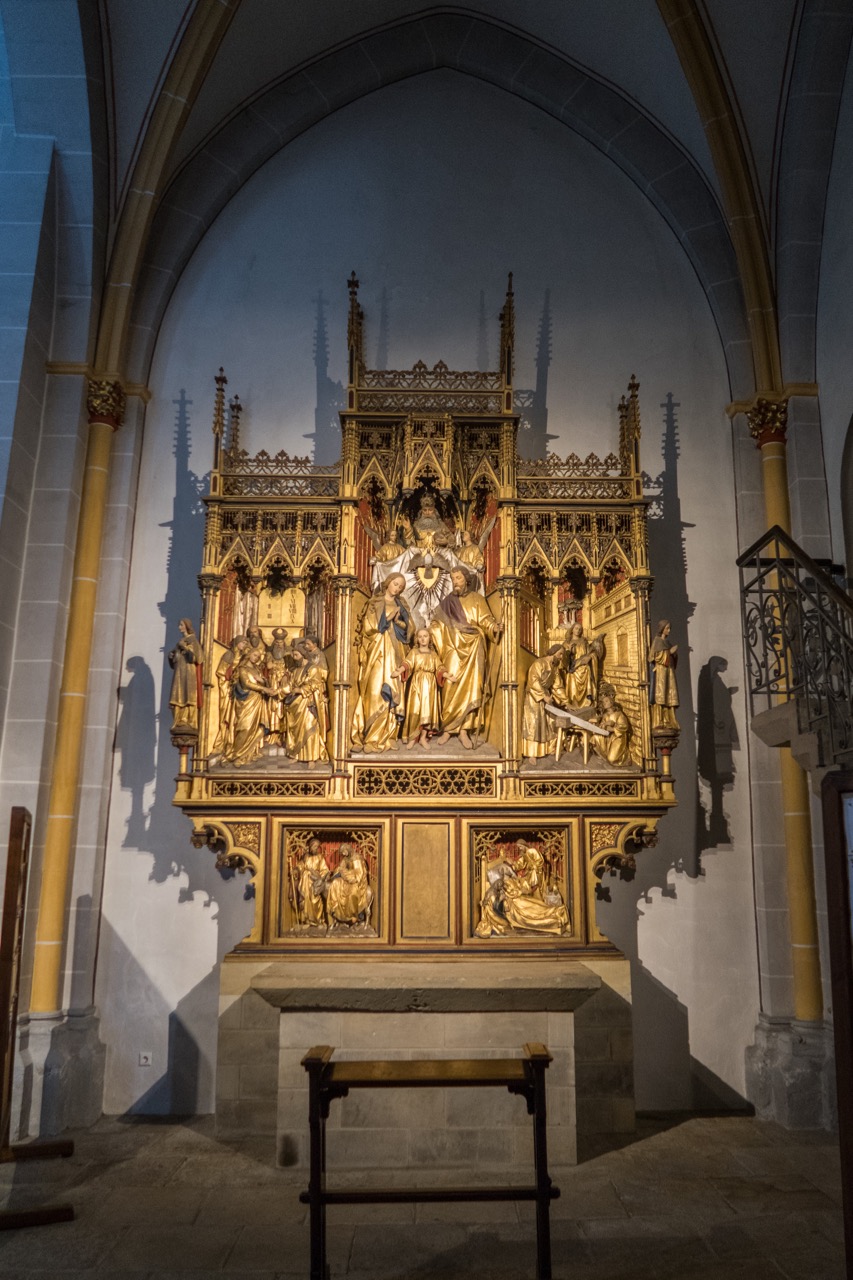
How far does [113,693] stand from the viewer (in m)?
8.96

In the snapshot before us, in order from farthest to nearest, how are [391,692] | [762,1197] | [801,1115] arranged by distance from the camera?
[391,692] → [801,1115] → [762,1197]

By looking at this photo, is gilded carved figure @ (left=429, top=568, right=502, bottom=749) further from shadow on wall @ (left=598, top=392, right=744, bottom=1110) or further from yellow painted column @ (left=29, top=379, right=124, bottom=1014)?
yellow painted column @ (left=29, top=379, right=124, bottom=1014)

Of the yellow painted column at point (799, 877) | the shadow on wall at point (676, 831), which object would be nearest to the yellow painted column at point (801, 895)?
the yellow painted column at point (799, 877)

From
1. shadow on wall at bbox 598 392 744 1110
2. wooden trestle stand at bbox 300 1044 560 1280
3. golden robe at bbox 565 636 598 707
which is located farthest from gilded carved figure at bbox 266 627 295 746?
wooden trestle stand at bbox 300 1044 560 1280

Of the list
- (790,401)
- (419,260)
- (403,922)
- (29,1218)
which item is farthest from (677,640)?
(29,1218)

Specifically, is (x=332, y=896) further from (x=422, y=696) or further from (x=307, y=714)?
(x=422, y=696)

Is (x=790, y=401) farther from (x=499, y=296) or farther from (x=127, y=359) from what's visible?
(x=127, y=359)

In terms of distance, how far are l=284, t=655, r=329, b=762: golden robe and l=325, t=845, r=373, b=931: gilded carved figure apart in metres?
0.93

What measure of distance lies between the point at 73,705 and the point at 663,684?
5.00 metres

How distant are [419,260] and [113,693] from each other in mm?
5384

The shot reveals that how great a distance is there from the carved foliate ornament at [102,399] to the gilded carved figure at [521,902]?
5384 mm

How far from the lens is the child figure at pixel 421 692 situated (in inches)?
333

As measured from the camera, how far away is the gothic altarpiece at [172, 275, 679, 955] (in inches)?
319

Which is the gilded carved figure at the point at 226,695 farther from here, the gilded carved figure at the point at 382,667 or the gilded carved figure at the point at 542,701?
the gilded carved figure at the point at 542,701
